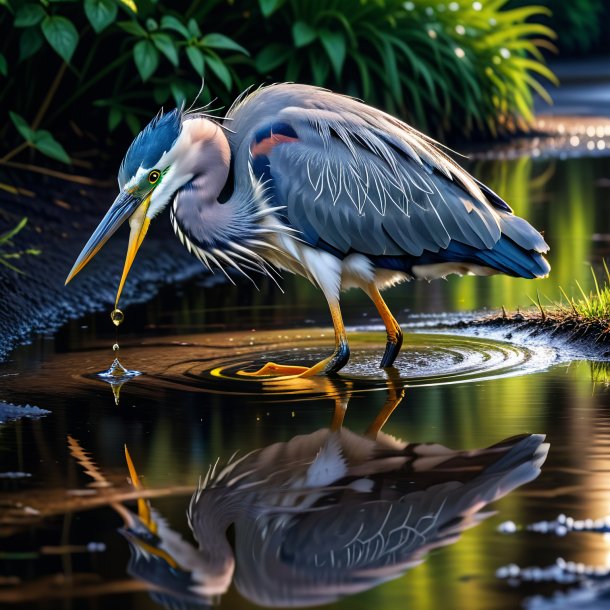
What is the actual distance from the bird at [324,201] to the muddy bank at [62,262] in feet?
4.08

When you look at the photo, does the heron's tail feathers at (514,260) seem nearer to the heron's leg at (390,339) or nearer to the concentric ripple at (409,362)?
the concentric ripple at (409,362)

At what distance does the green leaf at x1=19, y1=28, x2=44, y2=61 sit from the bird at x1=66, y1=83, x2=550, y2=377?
2891mm

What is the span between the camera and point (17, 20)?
945 centimetres

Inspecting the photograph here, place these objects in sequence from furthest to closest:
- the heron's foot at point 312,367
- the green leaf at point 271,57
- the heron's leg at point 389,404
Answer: the green leaf at point 271,57
the heron's foot at point 312,367
the heron's leg at point 389,404

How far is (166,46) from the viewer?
32.0ft

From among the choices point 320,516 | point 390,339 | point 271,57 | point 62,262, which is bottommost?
point 320,516

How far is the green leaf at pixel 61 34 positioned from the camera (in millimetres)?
9234

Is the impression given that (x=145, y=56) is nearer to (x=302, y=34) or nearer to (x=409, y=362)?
(x=302, y=34)

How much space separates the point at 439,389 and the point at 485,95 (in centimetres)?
963

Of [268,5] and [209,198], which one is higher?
[268,5]

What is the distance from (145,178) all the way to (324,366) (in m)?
1.18

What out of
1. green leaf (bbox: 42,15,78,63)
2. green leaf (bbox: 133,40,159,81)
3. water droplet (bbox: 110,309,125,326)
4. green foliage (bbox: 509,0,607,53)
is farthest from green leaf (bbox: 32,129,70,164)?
green foliage (bbox: 509,0,607,53)

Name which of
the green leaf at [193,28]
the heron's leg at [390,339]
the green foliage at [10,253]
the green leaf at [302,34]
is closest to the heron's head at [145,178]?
the heron's leg at [390,339]

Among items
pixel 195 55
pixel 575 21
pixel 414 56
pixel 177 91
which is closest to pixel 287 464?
pixel 195 55
